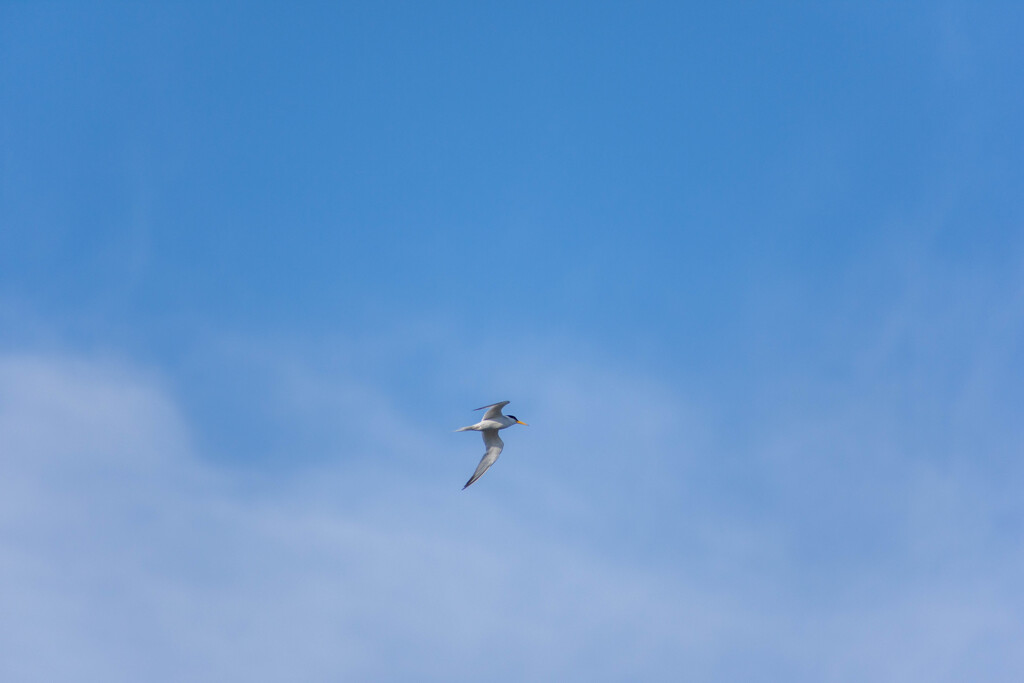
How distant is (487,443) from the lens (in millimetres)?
63812

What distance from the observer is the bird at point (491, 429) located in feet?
204

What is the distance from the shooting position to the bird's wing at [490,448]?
2446 inches

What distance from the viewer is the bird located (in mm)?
62219

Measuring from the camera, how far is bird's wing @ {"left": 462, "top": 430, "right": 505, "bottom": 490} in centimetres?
6212

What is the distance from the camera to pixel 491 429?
63.8m

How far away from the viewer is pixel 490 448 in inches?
2500

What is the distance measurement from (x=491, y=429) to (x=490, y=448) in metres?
1.45
